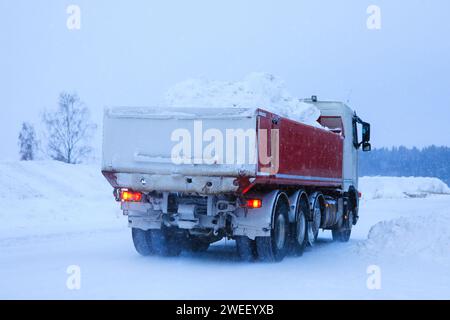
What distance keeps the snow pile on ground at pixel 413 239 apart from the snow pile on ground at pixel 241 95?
2.80 m

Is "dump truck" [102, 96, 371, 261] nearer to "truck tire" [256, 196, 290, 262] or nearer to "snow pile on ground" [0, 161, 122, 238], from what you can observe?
"truck tire" [256, 196, 290, 262]

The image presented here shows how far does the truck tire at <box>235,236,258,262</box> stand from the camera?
40.8 feet

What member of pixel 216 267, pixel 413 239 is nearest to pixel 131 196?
pixel 216 267

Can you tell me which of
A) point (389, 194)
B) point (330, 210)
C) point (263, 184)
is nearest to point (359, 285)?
point (263, 184)

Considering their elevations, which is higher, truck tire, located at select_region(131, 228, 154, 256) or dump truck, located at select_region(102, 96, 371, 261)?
dump truck, located at select_region(102, 96, 371, 261)

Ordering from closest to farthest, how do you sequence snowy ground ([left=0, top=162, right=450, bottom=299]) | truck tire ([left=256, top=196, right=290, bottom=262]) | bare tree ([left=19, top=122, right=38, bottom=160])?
snowy ground ([left=0, top=162, right=450, bottom=299]), truck tire ([left=256, top=196, right=290, bottom=262]), bare tree ([left=19, top=122, right=38, bottom=160])

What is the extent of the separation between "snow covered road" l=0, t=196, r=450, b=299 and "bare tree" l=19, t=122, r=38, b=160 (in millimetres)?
57672

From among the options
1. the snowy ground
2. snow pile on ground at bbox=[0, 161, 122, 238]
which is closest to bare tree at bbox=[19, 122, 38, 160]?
snow pile on ground at bbox=[0, 161, 122, 238]

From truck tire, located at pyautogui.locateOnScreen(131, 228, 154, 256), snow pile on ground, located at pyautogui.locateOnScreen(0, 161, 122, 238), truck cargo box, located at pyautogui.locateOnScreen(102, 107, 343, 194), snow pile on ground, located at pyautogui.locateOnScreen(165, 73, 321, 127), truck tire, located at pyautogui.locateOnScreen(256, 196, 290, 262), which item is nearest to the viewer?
truck cargo box, located at pyautogui.locateOnScreen(102, 107, 343, 194)

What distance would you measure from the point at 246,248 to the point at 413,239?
3.74 meters

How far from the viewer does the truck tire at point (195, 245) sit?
547 inches

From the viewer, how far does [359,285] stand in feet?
33.1

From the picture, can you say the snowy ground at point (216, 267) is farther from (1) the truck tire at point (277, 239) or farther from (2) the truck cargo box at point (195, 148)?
(2) the truck cargo box at point (195, 148)
